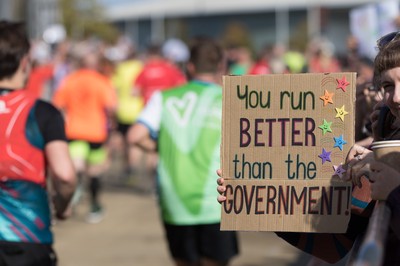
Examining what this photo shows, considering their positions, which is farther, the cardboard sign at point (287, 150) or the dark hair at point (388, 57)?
the cardboard sign at point (287, 150)

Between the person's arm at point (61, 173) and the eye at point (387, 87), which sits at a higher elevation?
the eye at point (387, 87)

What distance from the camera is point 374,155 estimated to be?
270 centimetres

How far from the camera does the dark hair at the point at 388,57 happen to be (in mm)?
2795

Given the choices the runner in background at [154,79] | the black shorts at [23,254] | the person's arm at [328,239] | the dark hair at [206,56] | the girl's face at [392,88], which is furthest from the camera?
the runner in background at [154,79]

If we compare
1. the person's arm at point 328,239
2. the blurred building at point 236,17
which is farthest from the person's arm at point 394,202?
the blurred building at point 236,17

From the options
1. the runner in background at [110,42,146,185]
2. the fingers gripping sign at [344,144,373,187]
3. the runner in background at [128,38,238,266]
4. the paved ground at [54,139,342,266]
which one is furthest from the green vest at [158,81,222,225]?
the runner in background at [110,42,146,185]

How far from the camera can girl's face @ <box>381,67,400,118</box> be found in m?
2.76

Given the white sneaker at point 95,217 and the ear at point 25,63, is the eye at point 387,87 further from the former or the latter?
the white sneaker at point 95,217

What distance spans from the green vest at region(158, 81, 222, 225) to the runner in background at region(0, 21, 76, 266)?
150 centimetres

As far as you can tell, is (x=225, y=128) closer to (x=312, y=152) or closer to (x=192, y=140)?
(x=312, y=152)

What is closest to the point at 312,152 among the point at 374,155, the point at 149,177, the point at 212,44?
the point at 374,155

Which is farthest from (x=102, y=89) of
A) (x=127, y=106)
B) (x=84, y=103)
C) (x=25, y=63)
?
(x=25, y=63)

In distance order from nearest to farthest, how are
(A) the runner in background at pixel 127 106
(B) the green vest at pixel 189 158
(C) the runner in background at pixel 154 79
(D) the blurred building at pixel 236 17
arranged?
(B) the green vest at pixel 189 158 → (C) the runner in background at pixel 154 79 → (A) the runner in background at pixel 127 106 → (D) the blurred building at pixel 236 17

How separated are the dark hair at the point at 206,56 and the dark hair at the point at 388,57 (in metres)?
3.64
